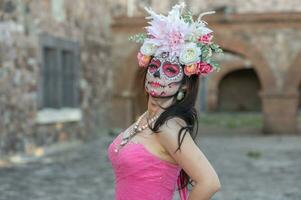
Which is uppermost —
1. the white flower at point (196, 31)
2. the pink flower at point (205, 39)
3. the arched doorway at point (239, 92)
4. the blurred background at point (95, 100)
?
the white flower at point (196, 31)

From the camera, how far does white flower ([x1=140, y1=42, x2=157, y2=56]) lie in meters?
1.95

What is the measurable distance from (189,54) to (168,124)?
0.75 ft

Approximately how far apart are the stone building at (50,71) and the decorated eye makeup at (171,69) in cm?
685

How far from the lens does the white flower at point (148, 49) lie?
1950mm

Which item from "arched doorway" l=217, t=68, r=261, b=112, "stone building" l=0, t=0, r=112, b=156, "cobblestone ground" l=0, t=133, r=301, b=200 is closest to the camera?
"cobblestone ground" l=0, t=133, r=301, b=200

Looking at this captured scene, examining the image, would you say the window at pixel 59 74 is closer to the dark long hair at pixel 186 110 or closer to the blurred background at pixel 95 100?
the blurred background at pixel 95 100

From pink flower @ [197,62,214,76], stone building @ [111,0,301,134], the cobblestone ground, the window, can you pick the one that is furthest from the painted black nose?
stone building @ [111,0,301,134]

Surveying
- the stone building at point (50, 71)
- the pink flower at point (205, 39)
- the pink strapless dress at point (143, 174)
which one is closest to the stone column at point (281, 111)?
the stone building at point (50, 71)

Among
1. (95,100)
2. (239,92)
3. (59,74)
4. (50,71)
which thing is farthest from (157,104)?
(239,92)

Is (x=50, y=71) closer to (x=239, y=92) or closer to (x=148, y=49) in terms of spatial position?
(x=148, y=49)

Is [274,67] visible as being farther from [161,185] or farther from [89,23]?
[161,185]

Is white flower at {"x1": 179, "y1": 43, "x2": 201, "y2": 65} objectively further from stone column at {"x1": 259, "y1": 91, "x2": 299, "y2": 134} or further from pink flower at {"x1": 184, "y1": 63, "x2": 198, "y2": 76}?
stone column at {"x1": 259, "y1": 91, "x2": 299, "y2": 134}

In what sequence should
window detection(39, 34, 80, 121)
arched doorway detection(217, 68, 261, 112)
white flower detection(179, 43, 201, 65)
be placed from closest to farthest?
white flower detection(179, 43, 201, 65)
window detection(39, 34, 80, 121)
arched doorway detection(217, 68, 261, 112)

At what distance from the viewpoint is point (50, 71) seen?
32.9 feet
